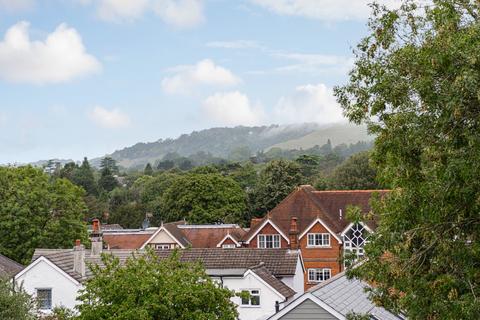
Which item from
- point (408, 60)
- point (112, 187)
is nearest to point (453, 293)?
point (408, 60)

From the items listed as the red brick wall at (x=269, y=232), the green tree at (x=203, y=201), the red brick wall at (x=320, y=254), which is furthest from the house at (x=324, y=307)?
the green tree at (x=203, y=201)

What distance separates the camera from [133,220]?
390ft

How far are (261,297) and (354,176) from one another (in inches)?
2594

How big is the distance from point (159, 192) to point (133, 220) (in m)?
31.1

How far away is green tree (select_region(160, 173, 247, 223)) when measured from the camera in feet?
303

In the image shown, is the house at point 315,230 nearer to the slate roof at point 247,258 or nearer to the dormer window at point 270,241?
the dormer window at point 270,241

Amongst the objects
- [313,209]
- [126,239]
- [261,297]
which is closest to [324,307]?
[261,297]

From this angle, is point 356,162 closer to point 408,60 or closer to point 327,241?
point 327,241

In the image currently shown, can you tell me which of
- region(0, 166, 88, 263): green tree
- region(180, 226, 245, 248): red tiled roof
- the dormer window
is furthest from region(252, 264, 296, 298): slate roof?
region(180, 226, 245, 248): red tiled roof

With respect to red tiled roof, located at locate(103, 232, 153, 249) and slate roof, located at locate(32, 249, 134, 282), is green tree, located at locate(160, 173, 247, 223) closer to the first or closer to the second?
red tiled roof, located at locate(103, 232, 153, 249)

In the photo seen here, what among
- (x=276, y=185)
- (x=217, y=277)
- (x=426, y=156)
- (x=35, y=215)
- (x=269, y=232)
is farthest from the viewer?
(x=276, y=185)

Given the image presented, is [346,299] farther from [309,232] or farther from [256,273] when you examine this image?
[309,232]

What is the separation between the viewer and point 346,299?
1017 inches

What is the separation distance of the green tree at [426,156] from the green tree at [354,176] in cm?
8131
